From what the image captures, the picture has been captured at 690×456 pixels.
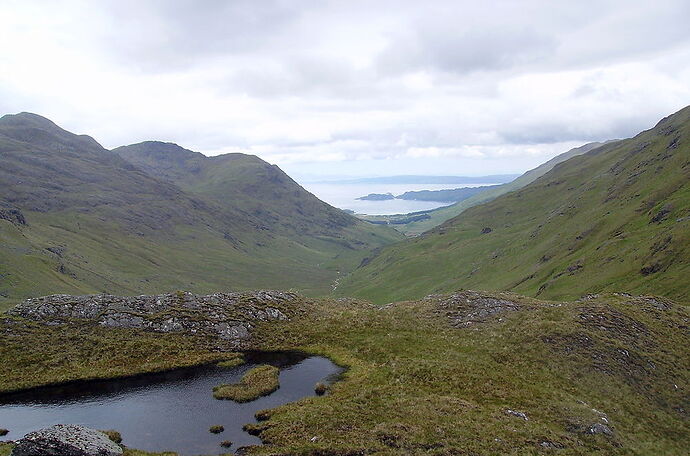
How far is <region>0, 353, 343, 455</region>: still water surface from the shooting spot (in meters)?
27.3

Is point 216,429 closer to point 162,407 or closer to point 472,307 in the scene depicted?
point 162,407

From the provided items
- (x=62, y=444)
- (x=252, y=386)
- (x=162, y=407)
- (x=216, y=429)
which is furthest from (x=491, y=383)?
(x=62, y=444)

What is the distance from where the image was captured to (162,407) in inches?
1238

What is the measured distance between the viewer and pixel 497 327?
148 ft

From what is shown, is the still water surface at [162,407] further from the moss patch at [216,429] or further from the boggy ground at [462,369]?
the boggy ground at [462,369]

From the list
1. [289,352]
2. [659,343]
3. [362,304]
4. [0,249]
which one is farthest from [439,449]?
[0,249]


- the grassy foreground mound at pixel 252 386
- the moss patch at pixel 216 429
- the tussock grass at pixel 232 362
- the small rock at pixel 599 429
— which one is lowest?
the small rock at pixel 599 429

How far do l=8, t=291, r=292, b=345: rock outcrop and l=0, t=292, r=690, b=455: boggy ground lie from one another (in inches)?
55.0

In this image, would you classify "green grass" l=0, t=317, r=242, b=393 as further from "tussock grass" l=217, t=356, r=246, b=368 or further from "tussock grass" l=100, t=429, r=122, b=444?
"tussock grass" l=100, t=429, r=122, b=444

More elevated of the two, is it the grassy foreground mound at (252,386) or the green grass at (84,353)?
the green grass at (84,353)

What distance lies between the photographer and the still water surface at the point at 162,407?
27.3 meters

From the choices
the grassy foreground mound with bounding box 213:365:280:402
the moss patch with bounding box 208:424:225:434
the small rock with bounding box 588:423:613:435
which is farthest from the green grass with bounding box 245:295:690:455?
the grassy foreground mound with bounding box 213:365:280:402

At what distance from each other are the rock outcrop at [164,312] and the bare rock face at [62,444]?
69.1ft

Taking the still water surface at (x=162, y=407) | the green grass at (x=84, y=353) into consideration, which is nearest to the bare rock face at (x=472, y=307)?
the still water surface at (x=162, y=407)
